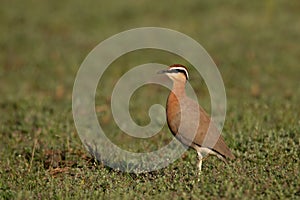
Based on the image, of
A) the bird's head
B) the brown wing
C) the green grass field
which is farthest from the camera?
the bird's head

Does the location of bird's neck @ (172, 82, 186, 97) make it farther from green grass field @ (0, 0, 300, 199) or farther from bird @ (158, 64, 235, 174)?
green grass field @ (0, 0, 300, 199)

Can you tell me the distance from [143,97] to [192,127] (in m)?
Answer: 5.52

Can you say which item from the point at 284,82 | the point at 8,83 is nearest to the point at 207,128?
the point at 284,82

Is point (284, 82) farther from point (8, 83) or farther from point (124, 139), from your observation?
point (8, 83)

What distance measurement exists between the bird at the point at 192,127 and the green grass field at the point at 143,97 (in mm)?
181

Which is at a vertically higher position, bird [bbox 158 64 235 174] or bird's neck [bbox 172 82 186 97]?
bird's neck [bbox 172 82 186 97]

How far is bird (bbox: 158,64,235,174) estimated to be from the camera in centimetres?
662

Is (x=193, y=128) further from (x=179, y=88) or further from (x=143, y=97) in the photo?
(x=143, y=97)

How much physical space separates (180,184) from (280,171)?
112 cm

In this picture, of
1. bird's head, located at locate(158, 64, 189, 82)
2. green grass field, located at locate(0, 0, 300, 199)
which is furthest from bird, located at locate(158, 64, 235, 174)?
green grass field, located at locate(0, 0, 300, 199)

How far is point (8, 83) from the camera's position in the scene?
516 inches

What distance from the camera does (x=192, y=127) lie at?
663 cm

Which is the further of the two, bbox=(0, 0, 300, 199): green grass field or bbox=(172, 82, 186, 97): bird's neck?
bbox=(172, 82, 186, 97): bird's neck

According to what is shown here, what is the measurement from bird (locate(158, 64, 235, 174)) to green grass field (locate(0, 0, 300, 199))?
0.18 metres
